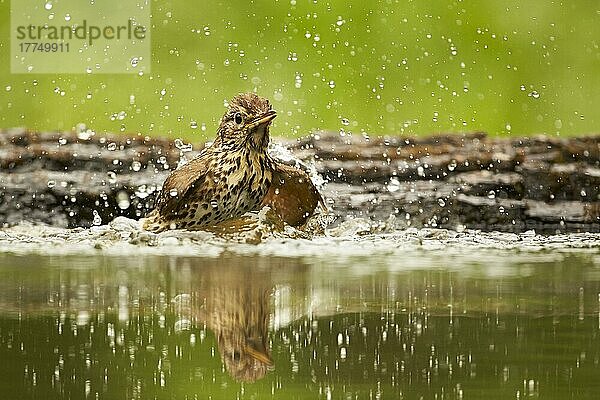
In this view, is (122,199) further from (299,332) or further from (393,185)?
(299,332)

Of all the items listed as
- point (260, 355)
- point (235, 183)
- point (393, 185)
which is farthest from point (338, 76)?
point (260, 355)

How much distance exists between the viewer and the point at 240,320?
7.80 feet

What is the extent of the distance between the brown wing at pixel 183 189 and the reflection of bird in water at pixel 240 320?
1.38 meters

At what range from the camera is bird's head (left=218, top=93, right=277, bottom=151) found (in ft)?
16.4

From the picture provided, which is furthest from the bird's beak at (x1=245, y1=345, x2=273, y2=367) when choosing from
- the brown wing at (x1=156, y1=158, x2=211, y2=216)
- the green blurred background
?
the green blurred background

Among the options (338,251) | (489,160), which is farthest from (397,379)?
(489,160)

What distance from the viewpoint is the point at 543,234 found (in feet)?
16.6

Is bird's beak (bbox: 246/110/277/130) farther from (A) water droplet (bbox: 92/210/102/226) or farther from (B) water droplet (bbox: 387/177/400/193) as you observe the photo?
(A) water droplet (bbox: 92/210/102/226)

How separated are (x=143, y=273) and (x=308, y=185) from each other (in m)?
1.65

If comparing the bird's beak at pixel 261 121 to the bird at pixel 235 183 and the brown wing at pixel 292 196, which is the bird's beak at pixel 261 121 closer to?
the bird at pixel 235 183

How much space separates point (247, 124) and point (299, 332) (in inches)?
111

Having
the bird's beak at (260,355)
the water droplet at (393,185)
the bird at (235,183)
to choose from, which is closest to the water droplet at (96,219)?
the bird at (235,183)

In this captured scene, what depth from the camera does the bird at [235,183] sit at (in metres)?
4.85

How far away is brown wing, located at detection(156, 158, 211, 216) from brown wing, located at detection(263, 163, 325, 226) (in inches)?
11.5
